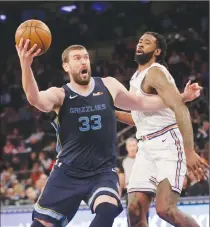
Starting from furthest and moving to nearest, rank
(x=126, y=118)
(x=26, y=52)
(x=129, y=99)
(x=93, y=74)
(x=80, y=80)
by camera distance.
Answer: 1. (x=93, y=74)
2. (x=126, y=118)
3. (x=129, y=99)
4. (x=80, y=80)
5. (x=26, y=52)

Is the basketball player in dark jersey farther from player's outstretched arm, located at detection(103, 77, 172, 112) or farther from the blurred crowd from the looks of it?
the blurred crowd

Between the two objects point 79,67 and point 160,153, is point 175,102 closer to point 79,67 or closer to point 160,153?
point 160,153

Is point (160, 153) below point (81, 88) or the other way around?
below

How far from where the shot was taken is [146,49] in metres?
6.07

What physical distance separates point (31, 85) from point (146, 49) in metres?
1.78

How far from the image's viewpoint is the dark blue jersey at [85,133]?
4.96m

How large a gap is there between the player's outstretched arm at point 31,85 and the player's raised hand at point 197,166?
A: 126 cm

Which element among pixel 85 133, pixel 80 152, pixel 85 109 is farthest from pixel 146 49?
pixel 80 152

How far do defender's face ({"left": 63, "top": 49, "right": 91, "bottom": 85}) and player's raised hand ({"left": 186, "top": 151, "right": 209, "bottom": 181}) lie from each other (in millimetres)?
1121

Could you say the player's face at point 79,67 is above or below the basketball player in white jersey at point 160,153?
above

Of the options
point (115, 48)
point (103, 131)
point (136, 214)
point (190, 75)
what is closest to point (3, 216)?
point (136, 214)

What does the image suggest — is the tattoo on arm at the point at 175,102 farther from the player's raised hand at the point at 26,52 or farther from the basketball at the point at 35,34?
the player's raised hand at the point at 26,52

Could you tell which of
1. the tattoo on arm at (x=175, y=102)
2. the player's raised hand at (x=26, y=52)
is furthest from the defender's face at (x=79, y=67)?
the tattoo on arm at (x=175, y=102)

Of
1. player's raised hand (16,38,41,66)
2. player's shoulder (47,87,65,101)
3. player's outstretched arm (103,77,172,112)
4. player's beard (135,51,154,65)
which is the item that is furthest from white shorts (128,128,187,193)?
player's raised hand (16,38,41,66)
